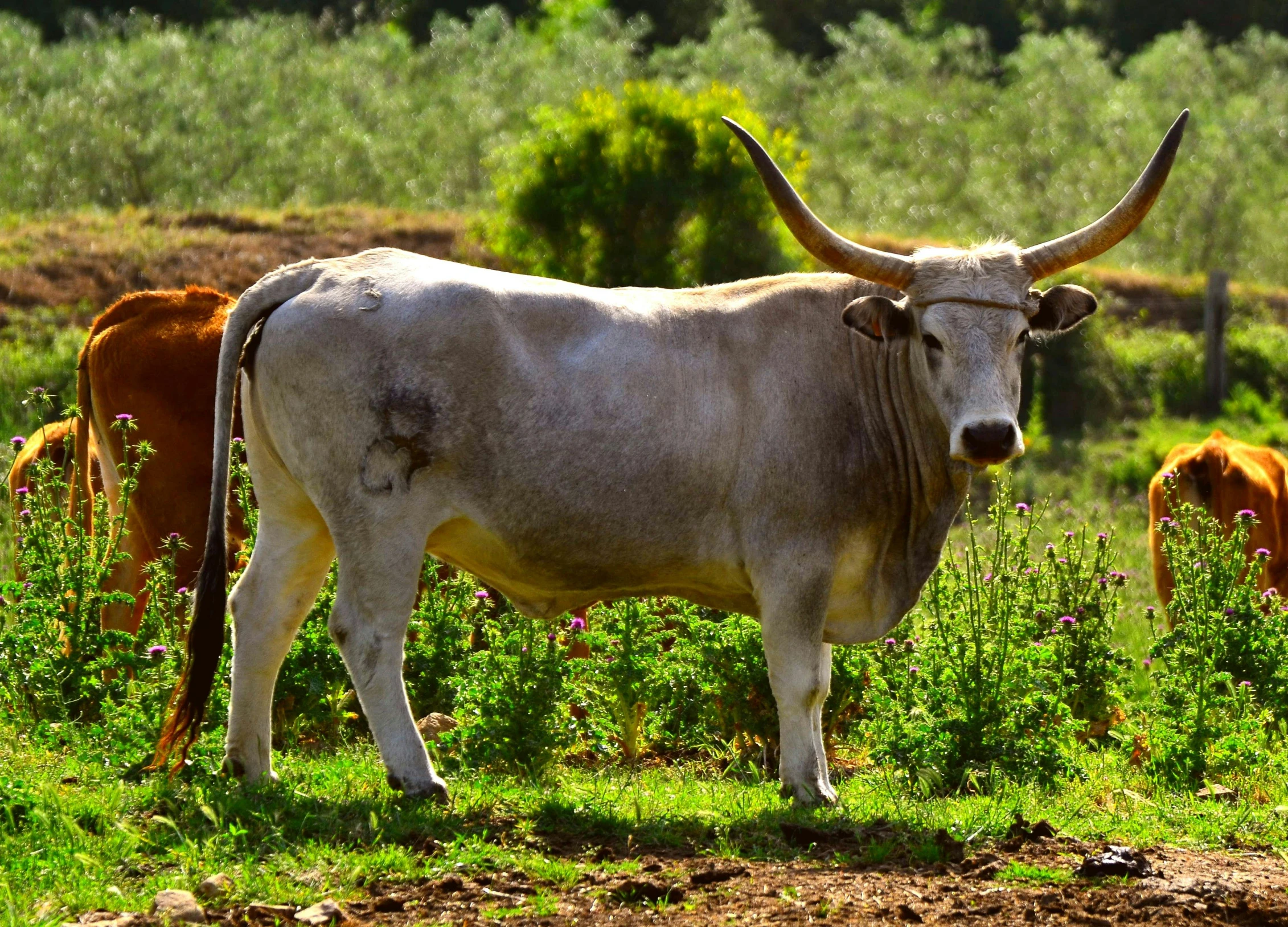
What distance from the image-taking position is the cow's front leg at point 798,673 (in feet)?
18.1

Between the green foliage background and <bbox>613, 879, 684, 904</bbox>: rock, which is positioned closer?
<bbox>613, 879, 684, 904</bbox>: rock

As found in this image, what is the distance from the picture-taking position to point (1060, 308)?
576 cm

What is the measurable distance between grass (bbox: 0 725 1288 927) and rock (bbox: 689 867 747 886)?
0.17 metres

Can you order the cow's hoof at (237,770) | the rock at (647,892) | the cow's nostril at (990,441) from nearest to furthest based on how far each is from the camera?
the rock at (647,892), the cow's nostril at (990,441), the cow's hoof at (237,770)

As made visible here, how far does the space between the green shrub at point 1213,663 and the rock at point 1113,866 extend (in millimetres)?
1479

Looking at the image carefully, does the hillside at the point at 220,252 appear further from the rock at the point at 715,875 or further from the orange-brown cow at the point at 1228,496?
the rock at the point at 715,875

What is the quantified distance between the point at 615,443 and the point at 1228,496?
5251 mm

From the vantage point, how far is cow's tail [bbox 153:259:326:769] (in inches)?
210

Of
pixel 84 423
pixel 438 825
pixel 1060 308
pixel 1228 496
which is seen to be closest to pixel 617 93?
pixel 1228 496

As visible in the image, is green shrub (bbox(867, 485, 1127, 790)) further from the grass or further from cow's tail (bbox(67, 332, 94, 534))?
cow's tail (bbox(67, 332, 94, 534))

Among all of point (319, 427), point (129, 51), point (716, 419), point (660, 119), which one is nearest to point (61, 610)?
point (319, 427)

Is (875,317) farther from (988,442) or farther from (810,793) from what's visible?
(810,793)

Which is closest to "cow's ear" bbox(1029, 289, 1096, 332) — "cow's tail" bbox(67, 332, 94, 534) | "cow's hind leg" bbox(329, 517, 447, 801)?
"cow's hind leg" bbox(329, 517, 447, 801)

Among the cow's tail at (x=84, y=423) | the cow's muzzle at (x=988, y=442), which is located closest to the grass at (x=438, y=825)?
the cow's muzzle at (x=988, y=442)
